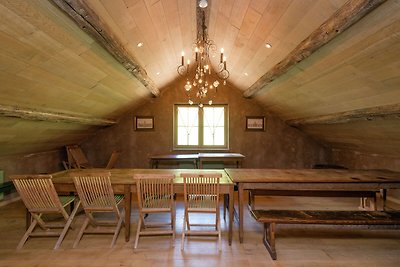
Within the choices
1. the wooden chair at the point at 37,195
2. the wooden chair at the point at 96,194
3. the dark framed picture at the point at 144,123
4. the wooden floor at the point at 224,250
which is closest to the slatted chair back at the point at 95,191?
the wooden chair at the point at 96,194

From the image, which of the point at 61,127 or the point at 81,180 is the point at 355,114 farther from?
the point at 61,127

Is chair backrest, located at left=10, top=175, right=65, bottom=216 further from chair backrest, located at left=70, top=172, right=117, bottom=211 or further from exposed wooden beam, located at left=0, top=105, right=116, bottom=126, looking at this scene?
exposed wooden beam, located at left=0, top=105, right=116, bottom=126

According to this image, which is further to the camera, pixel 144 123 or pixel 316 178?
pixel 144 123

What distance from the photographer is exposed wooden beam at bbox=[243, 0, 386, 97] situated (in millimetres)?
1854

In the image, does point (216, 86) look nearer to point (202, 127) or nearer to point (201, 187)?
point (201, 187)

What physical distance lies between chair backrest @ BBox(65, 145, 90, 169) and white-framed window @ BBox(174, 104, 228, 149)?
2304 mm

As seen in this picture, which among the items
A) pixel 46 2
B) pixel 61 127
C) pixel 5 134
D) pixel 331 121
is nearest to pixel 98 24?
pixel 46 2

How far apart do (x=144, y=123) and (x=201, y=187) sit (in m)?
4.03

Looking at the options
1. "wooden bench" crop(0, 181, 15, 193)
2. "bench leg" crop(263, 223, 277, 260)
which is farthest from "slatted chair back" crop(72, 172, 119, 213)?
→ "wooden bench" crop(0, 181, 15, 193)

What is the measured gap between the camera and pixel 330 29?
2262 millimetres

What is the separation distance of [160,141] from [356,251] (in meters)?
4.82

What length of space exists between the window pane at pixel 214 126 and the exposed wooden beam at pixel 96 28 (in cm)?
317

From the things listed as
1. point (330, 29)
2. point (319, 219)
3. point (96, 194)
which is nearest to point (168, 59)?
point (96, 194)

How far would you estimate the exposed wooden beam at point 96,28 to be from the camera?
198 cm
